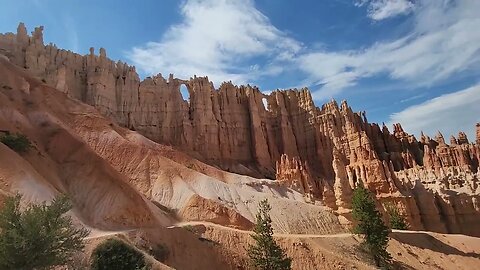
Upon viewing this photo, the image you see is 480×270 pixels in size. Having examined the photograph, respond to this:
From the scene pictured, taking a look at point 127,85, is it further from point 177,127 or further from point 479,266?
point 479,266

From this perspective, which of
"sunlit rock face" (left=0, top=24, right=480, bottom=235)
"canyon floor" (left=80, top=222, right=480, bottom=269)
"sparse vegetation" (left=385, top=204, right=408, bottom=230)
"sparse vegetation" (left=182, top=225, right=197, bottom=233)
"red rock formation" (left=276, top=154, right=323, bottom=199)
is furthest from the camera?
"sunlit rock face" (left=0, top=24, right=480, bottom=235)

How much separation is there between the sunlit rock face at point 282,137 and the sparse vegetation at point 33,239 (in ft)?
136

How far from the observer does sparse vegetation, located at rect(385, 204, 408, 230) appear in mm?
61969

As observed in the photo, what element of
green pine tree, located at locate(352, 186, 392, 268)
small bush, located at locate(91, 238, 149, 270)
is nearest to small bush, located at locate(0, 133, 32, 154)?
small bush, located at locate(91, 238, 149, 270)

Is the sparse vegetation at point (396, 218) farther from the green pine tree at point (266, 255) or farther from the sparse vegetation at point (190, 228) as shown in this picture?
the sparse vegetation at point (190, 228)

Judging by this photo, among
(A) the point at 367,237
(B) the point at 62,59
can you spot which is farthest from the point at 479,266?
(B) the point at 62,59

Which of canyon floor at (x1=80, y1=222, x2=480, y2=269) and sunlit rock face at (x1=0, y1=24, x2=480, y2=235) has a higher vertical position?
sunlit rock face at (x1=0, y1=24, x2=480, y2=235)

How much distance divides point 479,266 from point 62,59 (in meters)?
68.7

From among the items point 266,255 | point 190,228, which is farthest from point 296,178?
point 266,255

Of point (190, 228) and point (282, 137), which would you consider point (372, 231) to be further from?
point (282, 137)

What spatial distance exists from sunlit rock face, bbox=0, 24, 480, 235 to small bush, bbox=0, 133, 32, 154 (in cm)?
2809

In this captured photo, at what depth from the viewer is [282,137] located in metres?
93.8

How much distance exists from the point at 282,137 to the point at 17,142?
60.4 m

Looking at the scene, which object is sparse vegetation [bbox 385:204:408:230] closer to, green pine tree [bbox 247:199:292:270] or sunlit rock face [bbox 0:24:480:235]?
sunlit rock face [bbox 0:24:480:235]
